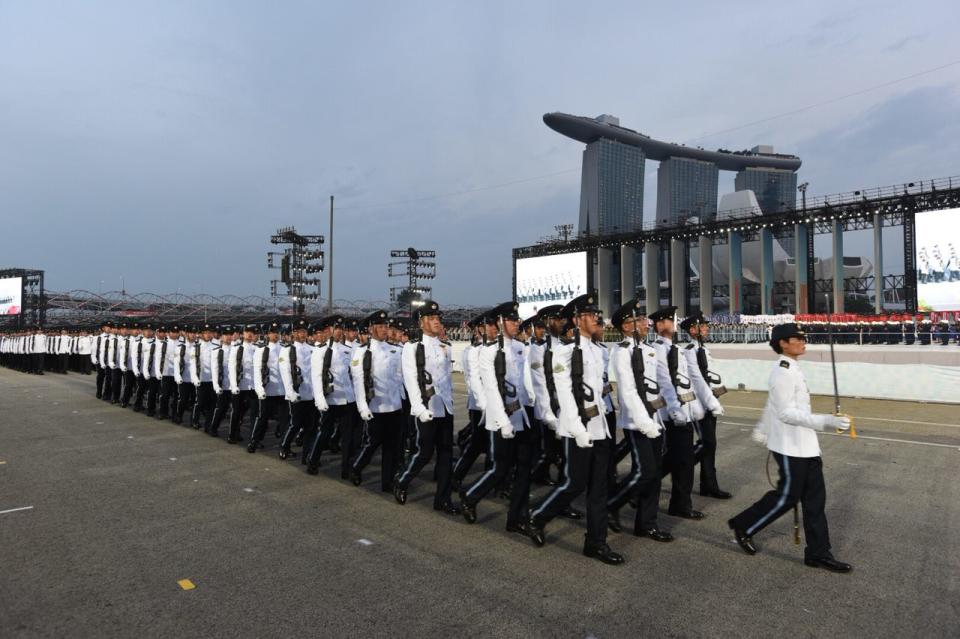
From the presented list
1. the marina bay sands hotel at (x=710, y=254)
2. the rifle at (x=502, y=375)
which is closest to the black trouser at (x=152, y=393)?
the rifle at (x=502, y=375)

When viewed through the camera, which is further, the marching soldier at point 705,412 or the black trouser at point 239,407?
the black trouser at point 239,407

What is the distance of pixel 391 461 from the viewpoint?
6.01 metres

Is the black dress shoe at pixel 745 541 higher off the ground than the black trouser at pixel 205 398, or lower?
lower

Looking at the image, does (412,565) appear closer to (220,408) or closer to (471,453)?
(471,453)

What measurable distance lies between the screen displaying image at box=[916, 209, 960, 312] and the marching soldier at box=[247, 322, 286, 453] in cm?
3451

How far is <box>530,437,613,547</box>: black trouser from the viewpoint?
A: 413 centimetres

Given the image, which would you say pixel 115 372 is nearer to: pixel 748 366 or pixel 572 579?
pixel 572 579

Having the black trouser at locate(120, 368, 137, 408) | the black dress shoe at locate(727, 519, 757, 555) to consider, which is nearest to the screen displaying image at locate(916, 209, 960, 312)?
the black dress shoe at locate(727, 519, 757, 555)

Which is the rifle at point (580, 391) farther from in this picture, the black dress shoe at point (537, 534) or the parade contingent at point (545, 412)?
the black dress shoe at point (537, 534)

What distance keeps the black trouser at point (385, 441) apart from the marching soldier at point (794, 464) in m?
3.34

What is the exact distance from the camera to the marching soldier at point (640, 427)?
4.41 m

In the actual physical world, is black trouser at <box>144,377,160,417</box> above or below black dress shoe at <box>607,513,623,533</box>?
above

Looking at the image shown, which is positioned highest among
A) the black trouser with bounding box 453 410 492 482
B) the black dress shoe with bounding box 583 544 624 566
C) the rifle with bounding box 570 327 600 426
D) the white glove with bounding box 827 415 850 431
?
the rifle with bounding box 570 327 600 426

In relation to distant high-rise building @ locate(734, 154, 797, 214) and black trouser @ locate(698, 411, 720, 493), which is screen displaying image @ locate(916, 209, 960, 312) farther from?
distant high-rise building @ locate(734, 154, 797, 214)
